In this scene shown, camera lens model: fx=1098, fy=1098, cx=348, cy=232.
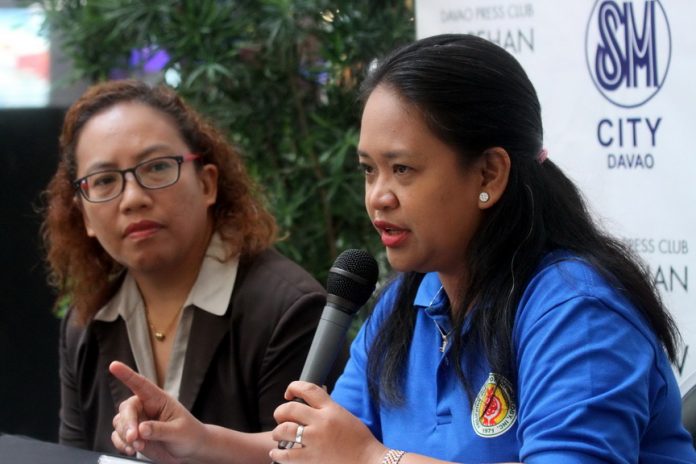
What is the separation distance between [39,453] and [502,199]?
869 mm

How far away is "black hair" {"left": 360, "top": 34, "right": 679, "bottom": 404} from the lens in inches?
70.1

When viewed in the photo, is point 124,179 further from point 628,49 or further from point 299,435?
point 628,49

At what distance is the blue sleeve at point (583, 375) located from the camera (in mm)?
1583

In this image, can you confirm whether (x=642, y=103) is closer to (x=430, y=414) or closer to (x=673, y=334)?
(x=673, y=334)

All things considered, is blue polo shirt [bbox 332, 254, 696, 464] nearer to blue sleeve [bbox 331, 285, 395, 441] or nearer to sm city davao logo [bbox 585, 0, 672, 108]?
blue sleeve [bbox 331, 285, 395, 441]

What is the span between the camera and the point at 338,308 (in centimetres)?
178

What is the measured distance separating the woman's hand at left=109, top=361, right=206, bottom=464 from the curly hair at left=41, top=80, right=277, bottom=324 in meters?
0.72

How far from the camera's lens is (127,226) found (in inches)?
103

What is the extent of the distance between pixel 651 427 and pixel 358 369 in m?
0.61

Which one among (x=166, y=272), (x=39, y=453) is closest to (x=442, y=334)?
(x=39, y=453)

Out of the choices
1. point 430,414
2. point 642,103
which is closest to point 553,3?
point 642,103

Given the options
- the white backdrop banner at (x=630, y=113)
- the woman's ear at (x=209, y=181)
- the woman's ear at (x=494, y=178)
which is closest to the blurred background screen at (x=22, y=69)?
the woman's ear at (x=209, y=181)

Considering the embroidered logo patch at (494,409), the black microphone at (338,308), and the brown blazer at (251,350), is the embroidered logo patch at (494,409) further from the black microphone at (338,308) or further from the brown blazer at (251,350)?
the brown blazer at (251,350)

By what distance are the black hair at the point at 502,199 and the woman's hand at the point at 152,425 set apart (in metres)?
0.58
